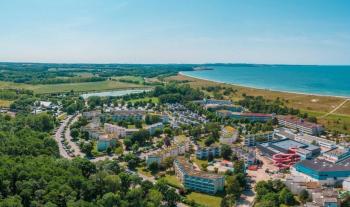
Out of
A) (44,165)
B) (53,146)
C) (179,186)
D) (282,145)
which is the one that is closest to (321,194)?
(179,186)

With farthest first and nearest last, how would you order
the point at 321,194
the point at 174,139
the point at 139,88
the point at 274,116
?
the point at 139,88 → the point at 274,116 → the point at 174,139 → the point at 321,194

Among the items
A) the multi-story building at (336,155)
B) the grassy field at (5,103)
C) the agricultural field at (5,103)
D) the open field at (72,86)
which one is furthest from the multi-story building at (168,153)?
the open field at (72,86)

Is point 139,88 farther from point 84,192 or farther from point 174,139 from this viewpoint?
point 84,192

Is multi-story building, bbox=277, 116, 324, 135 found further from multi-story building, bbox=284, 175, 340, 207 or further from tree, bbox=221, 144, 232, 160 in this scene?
multi-story building, bbox=284, 175, 340, 207

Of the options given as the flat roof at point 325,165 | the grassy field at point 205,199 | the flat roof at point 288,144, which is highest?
the flat roof at point 325,165

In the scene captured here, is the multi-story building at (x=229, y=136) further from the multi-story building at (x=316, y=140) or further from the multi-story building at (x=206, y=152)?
the multi-story building at (x=316, y=140)

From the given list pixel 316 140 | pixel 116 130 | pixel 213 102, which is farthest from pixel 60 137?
pixel 213 102
